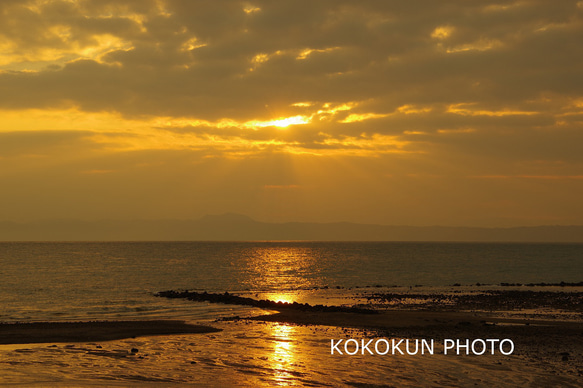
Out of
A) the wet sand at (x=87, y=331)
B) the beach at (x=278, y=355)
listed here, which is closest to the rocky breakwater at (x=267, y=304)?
the beach at (x=278, y=355)

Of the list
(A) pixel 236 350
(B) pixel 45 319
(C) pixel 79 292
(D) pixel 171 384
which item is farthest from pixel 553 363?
(C) pixel 79 292

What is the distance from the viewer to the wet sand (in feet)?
104

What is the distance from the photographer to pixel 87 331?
34.6m

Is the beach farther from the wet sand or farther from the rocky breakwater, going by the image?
the rocky breakwater

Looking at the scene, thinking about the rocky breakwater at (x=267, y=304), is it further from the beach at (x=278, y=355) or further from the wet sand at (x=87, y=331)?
the wet sand at (x=87, y=331)

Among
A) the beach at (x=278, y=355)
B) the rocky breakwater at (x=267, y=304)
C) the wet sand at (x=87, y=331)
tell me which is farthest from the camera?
the rocky breakwater at (x=267, y=304)

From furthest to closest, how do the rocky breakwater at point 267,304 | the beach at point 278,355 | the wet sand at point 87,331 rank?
the rocky breakwater at point 267,304, the wet sand at point 87,331, the beach at point 278,355

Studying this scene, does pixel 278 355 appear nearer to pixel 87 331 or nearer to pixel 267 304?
pixel 87 331

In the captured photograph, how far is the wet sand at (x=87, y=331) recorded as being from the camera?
104ft

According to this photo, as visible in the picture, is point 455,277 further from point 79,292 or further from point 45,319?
point 45,319

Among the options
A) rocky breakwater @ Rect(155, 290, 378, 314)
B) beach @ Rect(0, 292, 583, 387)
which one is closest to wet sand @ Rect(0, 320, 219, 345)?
beach @ Rect(0, 292, 583, 387)

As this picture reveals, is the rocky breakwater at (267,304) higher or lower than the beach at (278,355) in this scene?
lower

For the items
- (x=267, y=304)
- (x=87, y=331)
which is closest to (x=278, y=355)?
(x=87, y=331)

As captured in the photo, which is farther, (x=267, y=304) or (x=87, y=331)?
(x=267, y=304)
